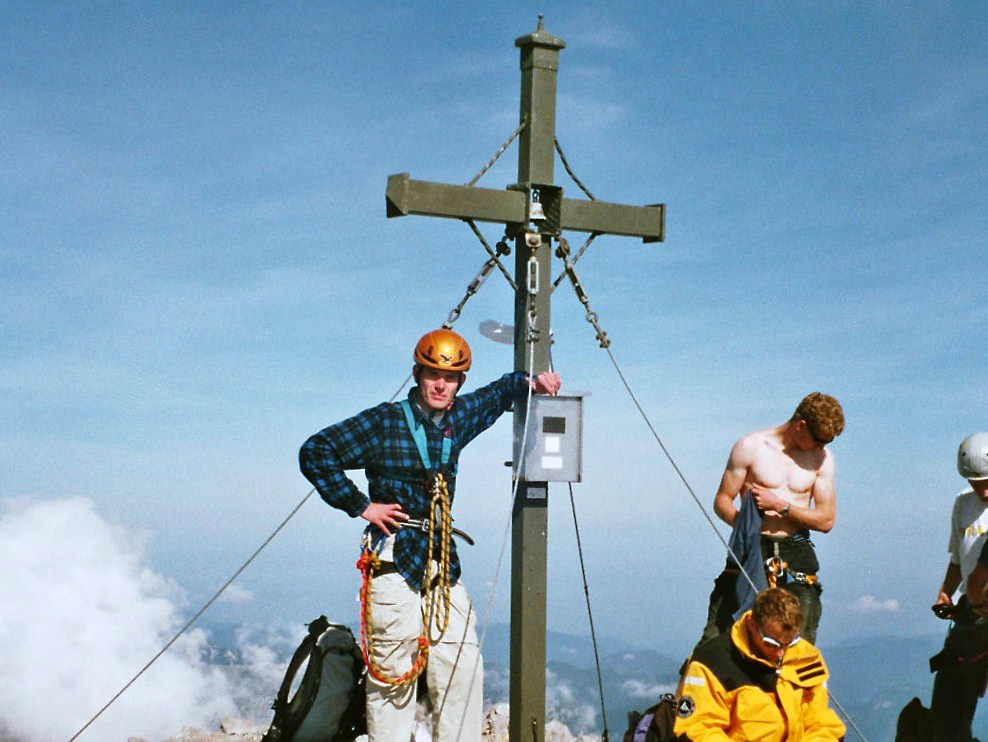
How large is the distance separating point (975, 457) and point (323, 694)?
4168mm

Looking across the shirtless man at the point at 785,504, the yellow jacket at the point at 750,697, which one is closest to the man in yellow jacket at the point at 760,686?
the yellow jacket at the point at 750,697

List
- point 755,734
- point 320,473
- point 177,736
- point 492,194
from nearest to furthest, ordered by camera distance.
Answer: point 755,734, point 320,473, point 492,194, point 177,736

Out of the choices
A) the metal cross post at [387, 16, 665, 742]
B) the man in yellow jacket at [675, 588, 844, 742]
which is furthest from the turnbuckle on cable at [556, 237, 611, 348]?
the man in yellow jacket at [675, 588, 844, 742]

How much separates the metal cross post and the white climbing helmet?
2.61 meters

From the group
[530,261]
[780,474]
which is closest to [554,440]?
[530,261]

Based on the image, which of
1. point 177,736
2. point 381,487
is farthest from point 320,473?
point 177,736

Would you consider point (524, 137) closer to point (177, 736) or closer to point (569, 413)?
point (569, 413)

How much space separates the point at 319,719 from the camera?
319 inches

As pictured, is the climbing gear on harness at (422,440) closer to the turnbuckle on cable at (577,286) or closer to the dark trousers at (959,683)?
the turnbuckle on cable at (577,286)

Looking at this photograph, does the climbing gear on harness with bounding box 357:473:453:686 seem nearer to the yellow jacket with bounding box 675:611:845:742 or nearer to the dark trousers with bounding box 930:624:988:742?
the yellow jacket with bounding box 675:611:845:742

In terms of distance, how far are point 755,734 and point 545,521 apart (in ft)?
6.78

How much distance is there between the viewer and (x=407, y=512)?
297 inches

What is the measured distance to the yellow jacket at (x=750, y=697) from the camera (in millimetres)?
6508

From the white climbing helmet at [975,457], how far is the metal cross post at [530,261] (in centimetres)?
261
